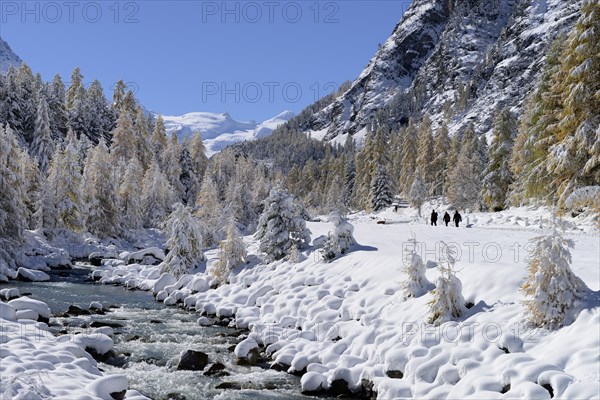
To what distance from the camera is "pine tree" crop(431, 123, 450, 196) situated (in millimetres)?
79438

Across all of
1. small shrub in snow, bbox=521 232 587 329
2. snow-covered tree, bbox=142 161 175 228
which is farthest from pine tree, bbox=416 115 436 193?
small shrub in snow, bbox=521 232 587 329

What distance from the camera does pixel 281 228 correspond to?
26.0 meters

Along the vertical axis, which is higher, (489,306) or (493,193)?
(493,193)

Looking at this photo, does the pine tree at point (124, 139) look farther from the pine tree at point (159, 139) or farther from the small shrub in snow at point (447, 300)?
the small shrub in snow at point (447, 300)

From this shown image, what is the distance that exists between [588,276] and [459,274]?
3.42m

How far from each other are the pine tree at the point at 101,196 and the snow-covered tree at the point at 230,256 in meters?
22.5

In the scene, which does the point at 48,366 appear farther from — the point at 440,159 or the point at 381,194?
the point at 440,159

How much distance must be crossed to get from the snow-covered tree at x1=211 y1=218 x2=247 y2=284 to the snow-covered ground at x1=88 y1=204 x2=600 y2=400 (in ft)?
3.14

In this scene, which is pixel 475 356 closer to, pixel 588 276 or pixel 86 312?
pixel 588 276

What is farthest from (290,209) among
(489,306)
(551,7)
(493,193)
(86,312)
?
(551,7)

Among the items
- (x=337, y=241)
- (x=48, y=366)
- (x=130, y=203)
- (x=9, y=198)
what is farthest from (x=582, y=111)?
(x=130, y=203)

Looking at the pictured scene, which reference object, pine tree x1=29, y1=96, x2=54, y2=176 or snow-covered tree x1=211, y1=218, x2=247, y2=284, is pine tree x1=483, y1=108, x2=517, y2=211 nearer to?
snow-covered tree x1=211, y1=218, x2=247, y2=284

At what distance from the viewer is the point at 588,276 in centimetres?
1253

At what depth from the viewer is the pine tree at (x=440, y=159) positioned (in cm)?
7944
